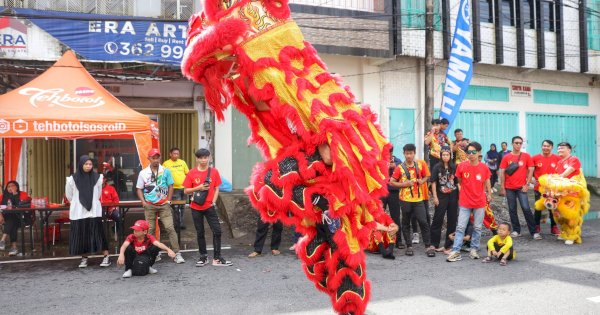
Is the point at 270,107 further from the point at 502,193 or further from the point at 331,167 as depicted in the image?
the point at 502,193

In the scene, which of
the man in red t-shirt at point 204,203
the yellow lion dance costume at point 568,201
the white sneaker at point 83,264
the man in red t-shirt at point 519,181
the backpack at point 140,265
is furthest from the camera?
the man in red t-shirt at point 519,181

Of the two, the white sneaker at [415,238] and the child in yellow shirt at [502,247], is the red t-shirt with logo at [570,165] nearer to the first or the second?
the child in yellow shirt at [502,247]

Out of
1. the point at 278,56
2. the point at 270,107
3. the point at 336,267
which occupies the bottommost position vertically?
the point at 336,267

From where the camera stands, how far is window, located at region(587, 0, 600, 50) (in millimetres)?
17422

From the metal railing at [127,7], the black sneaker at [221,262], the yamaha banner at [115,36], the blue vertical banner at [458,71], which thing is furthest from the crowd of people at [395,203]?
the metal railing at [127,7]

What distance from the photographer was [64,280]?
6.20m

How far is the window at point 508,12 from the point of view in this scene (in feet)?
52.9

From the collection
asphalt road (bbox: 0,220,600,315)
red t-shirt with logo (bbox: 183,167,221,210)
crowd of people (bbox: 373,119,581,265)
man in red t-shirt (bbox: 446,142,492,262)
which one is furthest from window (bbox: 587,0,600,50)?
red t-shirt with logo (bbox: 183,167,221,210)

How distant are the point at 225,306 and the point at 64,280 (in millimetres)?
2550

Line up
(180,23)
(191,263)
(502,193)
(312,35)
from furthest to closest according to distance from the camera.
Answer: (312,35), (180,23), (502,193), (191,263)

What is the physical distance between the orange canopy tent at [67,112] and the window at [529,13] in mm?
13610

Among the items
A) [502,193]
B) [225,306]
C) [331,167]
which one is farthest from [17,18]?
[502,193]

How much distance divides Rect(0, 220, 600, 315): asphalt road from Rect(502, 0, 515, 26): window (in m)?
10.6

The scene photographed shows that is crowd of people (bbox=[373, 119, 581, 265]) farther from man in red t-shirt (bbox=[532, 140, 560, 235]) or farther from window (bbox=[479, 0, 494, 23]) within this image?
window (bbox=[479, 0, 494, 23])
